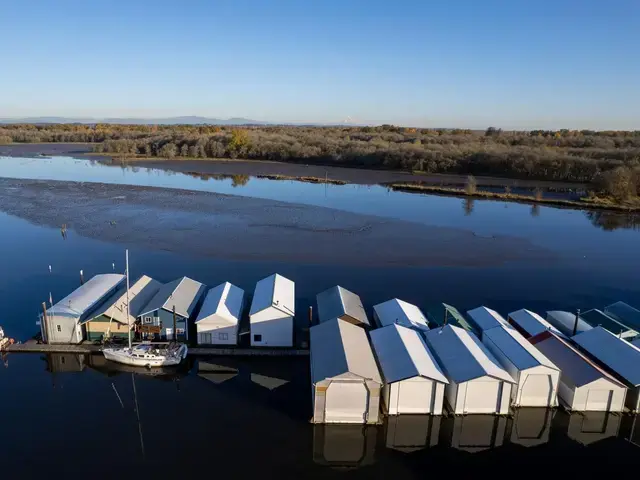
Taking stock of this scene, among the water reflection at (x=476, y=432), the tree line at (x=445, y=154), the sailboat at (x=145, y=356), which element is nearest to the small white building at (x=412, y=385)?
the water reflection at (x=476, y=432)

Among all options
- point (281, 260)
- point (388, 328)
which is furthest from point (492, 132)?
point (388, 328)

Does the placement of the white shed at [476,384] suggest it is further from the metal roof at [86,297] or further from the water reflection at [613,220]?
the water reflection at [613,220]

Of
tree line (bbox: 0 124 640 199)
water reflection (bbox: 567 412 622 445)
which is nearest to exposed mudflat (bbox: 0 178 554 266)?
water reflection (bbox: 567 412 622 445)

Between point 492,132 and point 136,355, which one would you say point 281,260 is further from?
point 492,132

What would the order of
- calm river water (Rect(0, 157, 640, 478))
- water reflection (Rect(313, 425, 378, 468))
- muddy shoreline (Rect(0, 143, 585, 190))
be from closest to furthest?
calm river water (Rect(0, 157, 640, 478))
water reflection (Rect(313, 425, 378, 468))
muddy shoreline (Rect(0, 143, 585, 190))

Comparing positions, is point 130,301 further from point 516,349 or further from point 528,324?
point 528,324

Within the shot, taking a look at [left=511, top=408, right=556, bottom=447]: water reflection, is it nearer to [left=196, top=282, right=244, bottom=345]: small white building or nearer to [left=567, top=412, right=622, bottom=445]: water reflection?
[left=567, top=412, right=622, bottom=445]: water reflection
